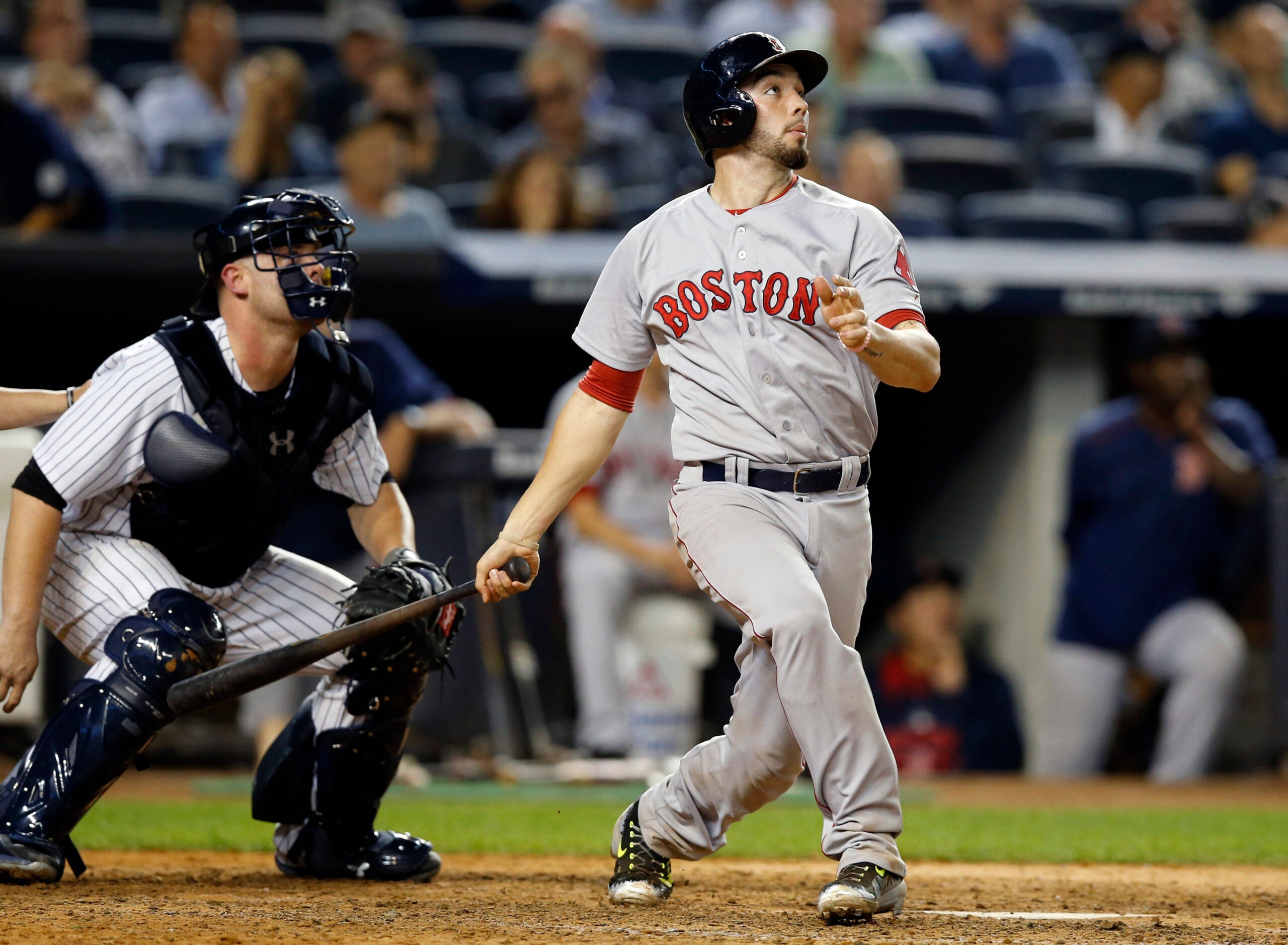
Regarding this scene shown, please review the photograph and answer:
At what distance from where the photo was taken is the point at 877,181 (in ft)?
23.1

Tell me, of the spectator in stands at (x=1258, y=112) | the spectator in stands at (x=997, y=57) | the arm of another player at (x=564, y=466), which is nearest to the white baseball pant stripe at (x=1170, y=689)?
the spectator in stands at (x=1258, y=112)

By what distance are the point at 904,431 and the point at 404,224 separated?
293 cm

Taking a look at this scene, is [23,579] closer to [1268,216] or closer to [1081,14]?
[1268,216]

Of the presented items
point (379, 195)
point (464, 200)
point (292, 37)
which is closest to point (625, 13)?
point (292, 37)

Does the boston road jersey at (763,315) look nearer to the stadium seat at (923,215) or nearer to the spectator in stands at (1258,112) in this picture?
the stadium seat at (923,215)

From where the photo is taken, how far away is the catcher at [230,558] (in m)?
3.06

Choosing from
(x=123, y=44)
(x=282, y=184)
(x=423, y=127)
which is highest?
(x=123, y=44)

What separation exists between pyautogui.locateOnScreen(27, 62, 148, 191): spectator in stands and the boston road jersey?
4.50 m

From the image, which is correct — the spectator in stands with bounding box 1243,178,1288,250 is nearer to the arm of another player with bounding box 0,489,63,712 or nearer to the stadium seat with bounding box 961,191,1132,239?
the stadium seat with bounding box 961,191,1132,239

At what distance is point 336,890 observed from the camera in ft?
10.6

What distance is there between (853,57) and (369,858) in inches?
244

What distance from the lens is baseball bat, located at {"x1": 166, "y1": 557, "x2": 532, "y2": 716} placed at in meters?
3.05

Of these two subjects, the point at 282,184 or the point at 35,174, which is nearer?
the point at 35,174

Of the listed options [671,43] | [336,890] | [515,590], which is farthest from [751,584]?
[671,43]
